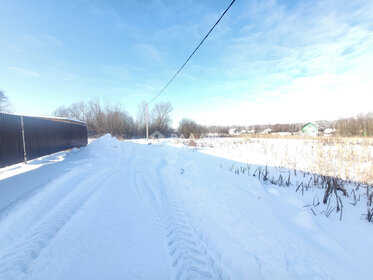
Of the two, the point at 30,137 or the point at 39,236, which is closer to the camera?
the point at 39,236

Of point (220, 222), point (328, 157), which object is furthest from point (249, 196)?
point (328, 157)

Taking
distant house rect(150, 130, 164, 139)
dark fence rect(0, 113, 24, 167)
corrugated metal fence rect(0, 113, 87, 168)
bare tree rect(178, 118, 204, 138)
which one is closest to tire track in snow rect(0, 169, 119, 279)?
dark fence rect(0, 113, 24, 167)

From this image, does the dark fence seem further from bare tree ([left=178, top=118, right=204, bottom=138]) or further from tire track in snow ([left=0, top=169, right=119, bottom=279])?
bare tree ([left=178, top=118, right=204, bottom=138])

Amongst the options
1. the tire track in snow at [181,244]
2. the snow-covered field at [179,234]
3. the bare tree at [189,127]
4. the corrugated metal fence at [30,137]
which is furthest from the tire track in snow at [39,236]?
the bare tree at [189,127]

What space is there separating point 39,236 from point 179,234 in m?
1.89

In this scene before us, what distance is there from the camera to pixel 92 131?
32.2m

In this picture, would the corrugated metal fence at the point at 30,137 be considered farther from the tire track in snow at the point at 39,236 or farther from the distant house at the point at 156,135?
the distant house at the point at 156,135

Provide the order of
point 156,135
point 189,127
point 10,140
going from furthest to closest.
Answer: point 156,135, point 189,127, point 10,140

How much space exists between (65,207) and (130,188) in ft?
4.07

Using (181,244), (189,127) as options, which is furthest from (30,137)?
(189,127)

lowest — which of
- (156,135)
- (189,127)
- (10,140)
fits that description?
(156,135)

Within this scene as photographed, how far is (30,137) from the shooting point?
653cm

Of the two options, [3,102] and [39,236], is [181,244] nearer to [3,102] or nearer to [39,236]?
[39,236]

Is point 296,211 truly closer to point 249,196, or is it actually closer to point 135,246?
point 249,196
